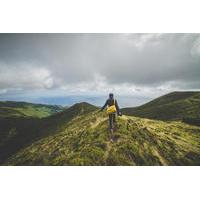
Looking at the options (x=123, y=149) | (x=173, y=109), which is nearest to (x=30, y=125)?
(x=173, y=109)

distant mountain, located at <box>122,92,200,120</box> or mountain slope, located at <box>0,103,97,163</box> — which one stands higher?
distant mountain, located at <box>122,92,200,120</box>

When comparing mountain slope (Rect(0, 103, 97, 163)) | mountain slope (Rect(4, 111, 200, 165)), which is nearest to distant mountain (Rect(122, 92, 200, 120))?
mountain slope (Rect(0, 103, 97, 163))

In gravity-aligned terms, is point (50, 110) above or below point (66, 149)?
above

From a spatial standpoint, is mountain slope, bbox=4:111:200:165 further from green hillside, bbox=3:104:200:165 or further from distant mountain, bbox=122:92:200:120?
distant mountain, bbox=122:92:200:120

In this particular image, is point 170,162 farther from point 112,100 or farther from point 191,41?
point 191,41

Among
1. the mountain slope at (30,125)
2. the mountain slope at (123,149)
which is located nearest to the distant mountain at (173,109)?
the mountain slope at (30,125)

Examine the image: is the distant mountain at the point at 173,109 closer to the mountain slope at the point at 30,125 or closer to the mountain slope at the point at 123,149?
the mountain slope at the point at 30,125

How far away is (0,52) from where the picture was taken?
28.0 m

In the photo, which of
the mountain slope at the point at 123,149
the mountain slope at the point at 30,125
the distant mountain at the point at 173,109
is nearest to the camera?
the mountain slope at the point at 123,149

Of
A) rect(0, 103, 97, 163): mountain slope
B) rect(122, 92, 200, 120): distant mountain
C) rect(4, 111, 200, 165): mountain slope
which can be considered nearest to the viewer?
rect(4, 111, 200, 165): mountain slope
